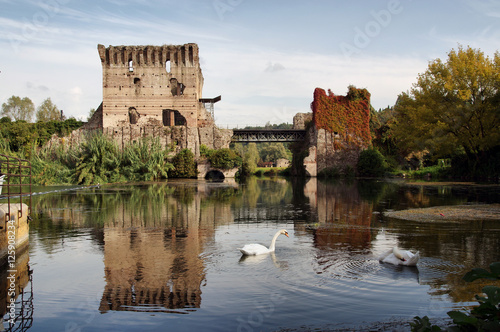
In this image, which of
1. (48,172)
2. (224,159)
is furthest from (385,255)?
(224,159)

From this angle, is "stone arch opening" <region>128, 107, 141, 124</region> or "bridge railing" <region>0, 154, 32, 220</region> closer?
"bridge railing" <region>0, 154, 32, 220</region>

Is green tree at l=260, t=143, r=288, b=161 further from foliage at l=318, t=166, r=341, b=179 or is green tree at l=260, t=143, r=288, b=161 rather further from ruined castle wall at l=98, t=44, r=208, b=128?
ruined castle wall at l=98, t=44, r=208, b=128

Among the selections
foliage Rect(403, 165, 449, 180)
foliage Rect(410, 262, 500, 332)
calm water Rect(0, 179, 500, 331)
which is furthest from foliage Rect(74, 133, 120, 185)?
foliage Rect(410, 262, 500, 332)

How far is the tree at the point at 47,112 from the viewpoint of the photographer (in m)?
73.0

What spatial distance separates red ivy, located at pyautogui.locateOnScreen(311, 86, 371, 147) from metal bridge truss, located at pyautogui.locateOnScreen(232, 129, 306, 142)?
5.33m

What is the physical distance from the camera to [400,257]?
7316mm

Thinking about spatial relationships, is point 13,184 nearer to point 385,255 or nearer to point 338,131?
point 385,255

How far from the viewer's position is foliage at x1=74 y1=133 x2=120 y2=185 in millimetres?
36062

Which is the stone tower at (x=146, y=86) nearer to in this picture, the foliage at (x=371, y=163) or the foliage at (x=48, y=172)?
the foliage at (x=48, y=172)

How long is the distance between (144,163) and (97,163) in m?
4.55

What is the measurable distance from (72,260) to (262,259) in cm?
352

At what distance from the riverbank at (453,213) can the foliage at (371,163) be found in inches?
1289

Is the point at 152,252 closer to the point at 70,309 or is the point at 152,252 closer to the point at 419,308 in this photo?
the point at 70,309

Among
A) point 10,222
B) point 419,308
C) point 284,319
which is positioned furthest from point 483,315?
point 10,222
